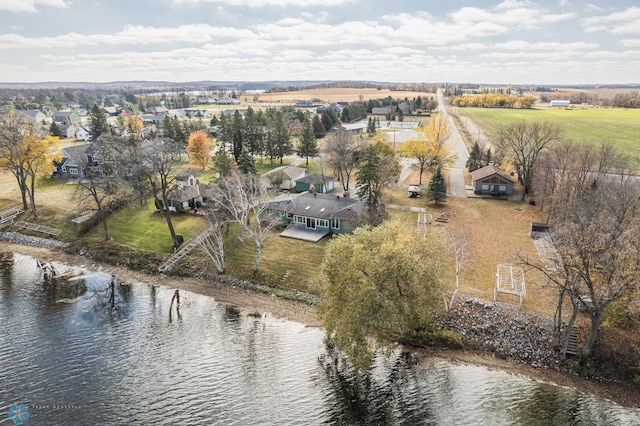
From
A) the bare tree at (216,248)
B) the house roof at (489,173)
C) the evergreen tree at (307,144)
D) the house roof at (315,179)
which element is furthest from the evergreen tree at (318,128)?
the bare tree at (216,248)

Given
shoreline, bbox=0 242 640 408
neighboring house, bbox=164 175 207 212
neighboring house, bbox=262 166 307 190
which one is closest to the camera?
shoreline, bbox=0 242 640 408

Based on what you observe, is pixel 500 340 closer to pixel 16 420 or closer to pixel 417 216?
pixel 417 216

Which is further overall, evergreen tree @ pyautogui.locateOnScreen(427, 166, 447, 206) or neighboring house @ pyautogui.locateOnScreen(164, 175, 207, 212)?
evergreen tree @ pyautogui.locateOnScreen(427, 166, 447, 206)

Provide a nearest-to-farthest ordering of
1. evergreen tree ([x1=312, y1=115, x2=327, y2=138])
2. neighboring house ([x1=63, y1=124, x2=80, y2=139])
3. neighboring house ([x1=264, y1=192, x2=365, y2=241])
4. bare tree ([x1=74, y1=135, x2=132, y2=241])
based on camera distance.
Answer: neighboring house ([x1=264, y1=192, x2=365, y2=241]) → bare tree ([x1=74, y1=135, x2=132, y2=241]) → neighboring house ([x1=63, y1=124, x2=80, y2=139]) → evergreen tree ([x1=312, y1=115, x2=327, y2=138])

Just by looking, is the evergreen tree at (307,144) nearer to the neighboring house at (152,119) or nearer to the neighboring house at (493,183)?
the neighboring house at (493,183)

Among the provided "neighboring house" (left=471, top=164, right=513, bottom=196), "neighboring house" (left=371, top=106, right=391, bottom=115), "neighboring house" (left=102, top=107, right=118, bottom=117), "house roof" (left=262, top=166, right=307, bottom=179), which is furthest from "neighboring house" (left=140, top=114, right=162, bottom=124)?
"neighboring house" (left=471, top=164, right=513, bottom=196)

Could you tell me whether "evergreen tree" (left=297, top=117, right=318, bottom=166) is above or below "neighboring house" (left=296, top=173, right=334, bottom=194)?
above

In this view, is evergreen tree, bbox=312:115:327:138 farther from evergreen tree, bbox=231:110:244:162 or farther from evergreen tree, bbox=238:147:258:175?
evergreen tree, bbox=238:147:258:175
